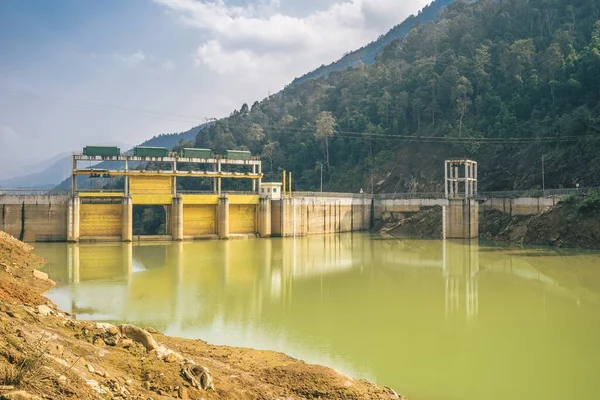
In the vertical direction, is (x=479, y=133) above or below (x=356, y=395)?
above

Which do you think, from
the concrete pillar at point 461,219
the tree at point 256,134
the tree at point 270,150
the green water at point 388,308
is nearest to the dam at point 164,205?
the green water at point 388,308

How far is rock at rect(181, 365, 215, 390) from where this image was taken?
27.7ft

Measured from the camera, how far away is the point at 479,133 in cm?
5631

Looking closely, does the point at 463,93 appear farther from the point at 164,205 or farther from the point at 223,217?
the point at 164,205

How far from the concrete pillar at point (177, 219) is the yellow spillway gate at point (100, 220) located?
14.2 ft

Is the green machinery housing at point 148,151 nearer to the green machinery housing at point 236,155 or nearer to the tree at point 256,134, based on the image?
the green machinery housing at point 236,155

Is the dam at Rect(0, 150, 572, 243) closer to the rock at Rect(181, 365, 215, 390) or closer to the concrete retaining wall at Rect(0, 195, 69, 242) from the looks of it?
the concrete retaining wall at Rect(0, 195, 69, 242)

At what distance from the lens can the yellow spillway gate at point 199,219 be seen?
44.5m

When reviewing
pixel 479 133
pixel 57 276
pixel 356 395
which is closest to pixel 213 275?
pixel 57 276

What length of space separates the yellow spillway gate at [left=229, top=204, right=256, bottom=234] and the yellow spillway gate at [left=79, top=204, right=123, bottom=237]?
33.0 ft

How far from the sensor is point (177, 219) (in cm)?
4247

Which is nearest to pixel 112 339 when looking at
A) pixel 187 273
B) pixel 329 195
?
pixel 187 273

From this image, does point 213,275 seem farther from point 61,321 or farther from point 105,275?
point 61,321

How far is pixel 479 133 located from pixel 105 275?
44990mm
